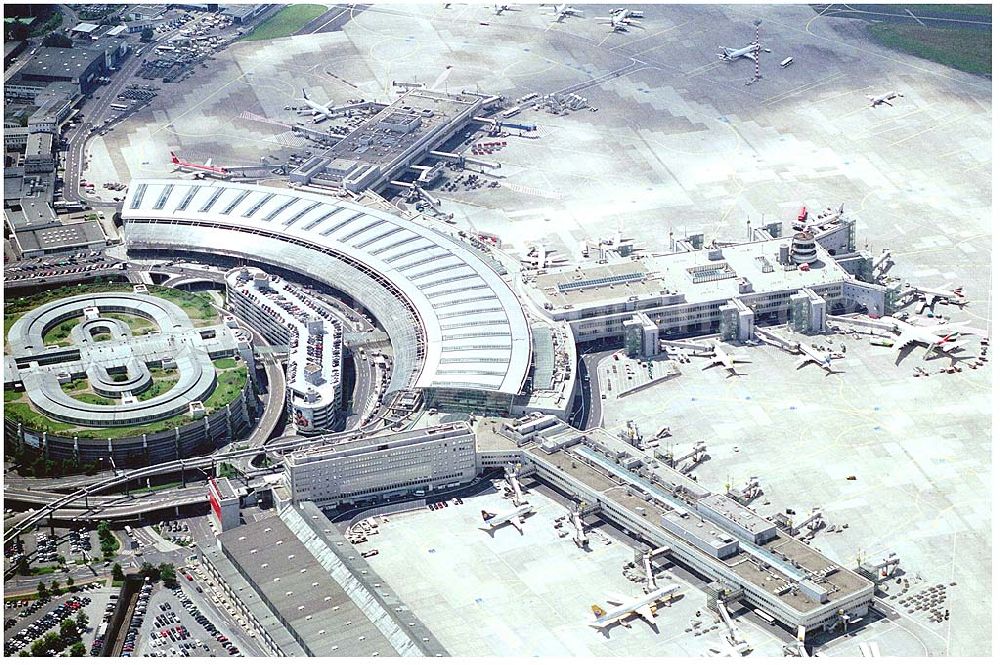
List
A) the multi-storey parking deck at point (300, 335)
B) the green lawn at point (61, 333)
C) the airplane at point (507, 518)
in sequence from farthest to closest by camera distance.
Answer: the green lawn at point (61, 333), the multi-storey parking deck at point (300, 335), the airplane at point (507, 518)

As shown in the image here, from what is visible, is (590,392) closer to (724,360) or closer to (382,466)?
(724,360)

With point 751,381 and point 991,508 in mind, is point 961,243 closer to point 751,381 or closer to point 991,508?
point 751,381

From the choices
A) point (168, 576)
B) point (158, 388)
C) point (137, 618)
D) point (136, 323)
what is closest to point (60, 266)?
point (136, 323)

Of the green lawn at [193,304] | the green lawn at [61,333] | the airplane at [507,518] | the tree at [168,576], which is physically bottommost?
the airplane at [507,518]

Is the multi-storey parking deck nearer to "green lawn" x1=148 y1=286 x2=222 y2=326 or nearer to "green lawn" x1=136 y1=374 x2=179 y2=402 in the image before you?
"green lawn" x1=148 y1=286 x2=222 y2=326

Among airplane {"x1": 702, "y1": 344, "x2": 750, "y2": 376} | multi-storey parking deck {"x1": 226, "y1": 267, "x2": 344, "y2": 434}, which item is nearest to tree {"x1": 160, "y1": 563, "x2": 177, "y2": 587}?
multi-storey parking deck {"x1": 226, "y1": 267, "x2": 344, "y2": 434}

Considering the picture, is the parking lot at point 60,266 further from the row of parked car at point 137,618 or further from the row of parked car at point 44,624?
the row of parked car at point 44,624

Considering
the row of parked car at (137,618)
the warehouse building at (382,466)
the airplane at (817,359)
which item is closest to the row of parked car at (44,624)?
the row of parked car at (137,618)

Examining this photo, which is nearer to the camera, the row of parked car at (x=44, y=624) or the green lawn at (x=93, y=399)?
the row of parked car at (x=44, y=624)
